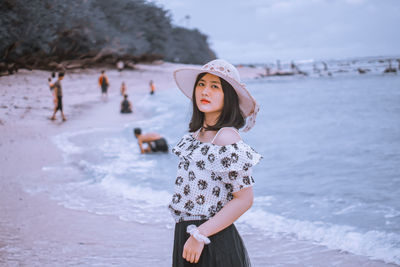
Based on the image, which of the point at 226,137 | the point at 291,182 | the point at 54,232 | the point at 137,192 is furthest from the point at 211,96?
the point at 291,182

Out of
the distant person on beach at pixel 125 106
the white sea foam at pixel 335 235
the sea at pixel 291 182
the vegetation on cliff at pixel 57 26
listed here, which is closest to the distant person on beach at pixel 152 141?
the sea at pixel 291 182

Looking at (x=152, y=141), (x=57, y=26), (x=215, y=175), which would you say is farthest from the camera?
(x=152, y=141)

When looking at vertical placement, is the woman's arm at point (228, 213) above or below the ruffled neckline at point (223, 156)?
below

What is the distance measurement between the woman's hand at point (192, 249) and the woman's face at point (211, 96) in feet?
1.94

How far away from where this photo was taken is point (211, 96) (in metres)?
1.84

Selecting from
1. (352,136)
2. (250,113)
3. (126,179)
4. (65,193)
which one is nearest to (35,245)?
(65,193)

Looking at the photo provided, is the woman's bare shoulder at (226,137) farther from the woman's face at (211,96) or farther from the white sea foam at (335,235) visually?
the white sea foam at (335,235)

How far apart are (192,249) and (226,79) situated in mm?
760

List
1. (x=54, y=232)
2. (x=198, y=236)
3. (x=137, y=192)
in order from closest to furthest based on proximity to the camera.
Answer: (x=198, y=236) < (x=54, y=232) < (x=137, y=192)

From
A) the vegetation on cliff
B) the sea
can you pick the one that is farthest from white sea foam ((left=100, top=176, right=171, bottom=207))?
the vegetation on cliff

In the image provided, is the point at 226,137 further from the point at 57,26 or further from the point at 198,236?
the point at 57,26

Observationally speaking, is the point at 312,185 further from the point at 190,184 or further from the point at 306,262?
the point at 190,184

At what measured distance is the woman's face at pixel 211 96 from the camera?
1.84 meters

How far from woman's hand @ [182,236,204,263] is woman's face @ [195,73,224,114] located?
59 cm
